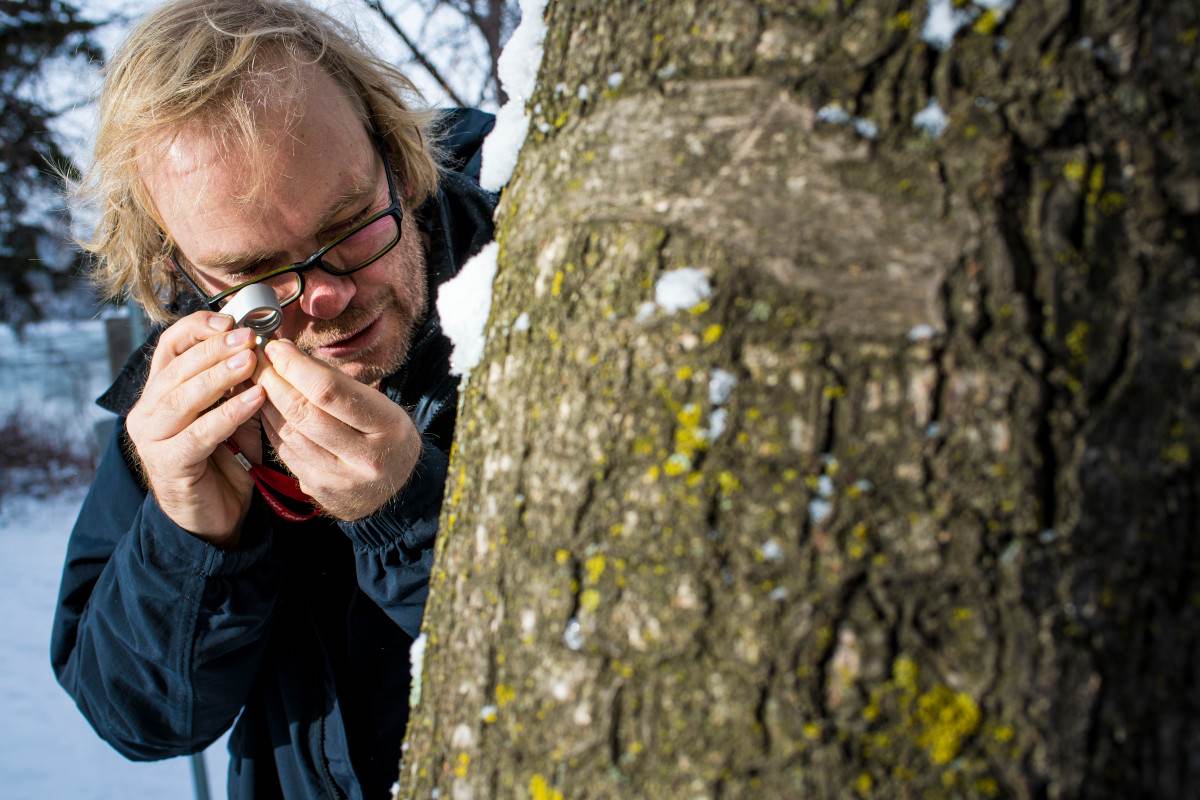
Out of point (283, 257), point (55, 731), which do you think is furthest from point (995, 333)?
point (55, 731)

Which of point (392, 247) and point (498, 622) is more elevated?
point (392, 247)

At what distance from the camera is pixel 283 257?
7.20 feet

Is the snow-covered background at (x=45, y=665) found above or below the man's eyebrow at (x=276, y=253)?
below

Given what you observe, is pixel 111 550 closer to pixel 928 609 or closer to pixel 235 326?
pixel 235 326

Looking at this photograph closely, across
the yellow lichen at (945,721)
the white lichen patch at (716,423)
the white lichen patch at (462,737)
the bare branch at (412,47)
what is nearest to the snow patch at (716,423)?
the white lichen patch at (716,423)

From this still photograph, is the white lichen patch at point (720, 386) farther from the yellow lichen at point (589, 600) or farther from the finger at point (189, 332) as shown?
the finger at point (189, 332)

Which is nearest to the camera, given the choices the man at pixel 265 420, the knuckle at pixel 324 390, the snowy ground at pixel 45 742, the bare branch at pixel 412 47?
the knuckle at pixel 324 390

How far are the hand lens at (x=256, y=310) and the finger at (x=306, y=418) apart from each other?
0.21 metres

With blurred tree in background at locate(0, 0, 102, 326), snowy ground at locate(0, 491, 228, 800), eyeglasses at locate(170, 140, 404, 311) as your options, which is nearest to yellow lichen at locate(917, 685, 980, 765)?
eyeglasses at locate(170, 140, 404, 311)

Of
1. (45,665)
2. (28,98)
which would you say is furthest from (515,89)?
(28,98)

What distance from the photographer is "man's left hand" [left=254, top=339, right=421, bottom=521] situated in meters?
1.69

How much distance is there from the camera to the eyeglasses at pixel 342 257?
2160 mm

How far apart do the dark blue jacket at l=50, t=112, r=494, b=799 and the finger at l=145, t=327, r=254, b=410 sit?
337 millimetres

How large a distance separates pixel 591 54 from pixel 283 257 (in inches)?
62.7
